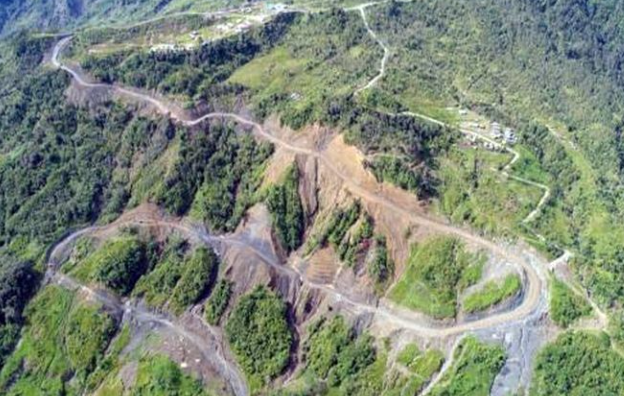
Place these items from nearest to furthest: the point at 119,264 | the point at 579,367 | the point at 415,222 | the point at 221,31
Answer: the point at 579,367
the point at 415,222
the point at 119,264
the point at 221,31

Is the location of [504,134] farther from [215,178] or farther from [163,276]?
[163,276]

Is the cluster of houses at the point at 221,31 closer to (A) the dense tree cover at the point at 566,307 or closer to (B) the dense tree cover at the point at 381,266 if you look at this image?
(B) the dense tree cover at the point at 381,266

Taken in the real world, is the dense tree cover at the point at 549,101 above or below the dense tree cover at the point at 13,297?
below

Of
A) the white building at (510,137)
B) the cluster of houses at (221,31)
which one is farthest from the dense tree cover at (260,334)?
the cluster of houses at (221,31)

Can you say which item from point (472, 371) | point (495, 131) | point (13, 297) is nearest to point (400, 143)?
point (495, 131)

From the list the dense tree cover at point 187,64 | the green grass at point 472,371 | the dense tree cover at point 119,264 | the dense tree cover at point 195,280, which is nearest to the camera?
the green grass at point 472,371

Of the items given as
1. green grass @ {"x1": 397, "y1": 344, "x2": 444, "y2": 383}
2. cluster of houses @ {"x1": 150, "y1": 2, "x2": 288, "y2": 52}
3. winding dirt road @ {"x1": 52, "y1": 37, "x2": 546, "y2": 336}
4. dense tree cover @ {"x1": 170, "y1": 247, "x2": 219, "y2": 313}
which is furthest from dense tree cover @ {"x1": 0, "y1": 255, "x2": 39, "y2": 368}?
green grass @ {"x1": 397, "y1": 344, "x2": 444, "y2": 383}

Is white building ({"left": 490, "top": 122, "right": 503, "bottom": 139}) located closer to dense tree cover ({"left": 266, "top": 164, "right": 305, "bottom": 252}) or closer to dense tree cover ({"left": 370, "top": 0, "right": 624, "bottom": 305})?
dense tree cover ({"left": 370, "top": 0, "right": 624, "bottom": 305})
